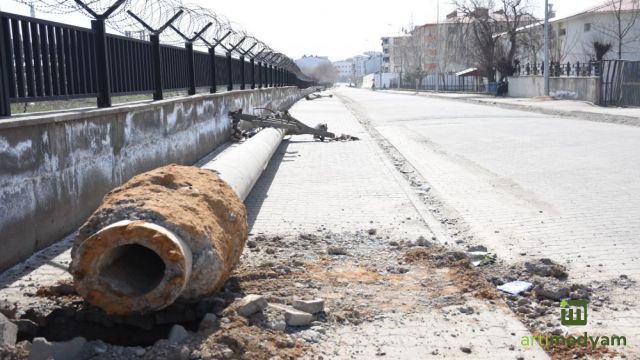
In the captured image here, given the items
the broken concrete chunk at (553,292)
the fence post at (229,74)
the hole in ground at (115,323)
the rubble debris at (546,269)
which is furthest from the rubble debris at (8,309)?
the fence post at (229,74)

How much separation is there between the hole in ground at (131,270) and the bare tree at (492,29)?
57717 mm

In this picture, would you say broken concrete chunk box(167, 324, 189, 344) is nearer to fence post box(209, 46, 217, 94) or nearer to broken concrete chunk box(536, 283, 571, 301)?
broken concrete chunk box(536, 283, 571, 301)

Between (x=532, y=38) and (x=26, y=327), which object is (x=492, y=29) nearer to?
(x=532, y=38)

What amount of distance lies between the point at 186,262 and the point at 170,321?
484 mm

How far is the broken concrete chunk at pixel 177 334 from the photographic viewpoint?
4.03 meters

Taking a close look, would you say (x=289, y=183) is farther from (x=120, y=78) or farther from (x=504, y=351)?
(x=504, y=351)

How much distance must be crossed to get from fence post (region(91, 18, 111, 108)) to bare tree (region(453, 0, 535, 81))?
53.9m

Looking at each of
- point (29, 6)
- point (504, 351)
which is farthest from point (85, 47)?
point (504, 351)

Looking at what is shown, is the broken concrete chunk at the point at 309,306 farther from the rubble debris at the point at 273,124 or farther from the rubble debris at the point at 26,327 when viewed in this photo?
the rubble debris at the point at 273,124

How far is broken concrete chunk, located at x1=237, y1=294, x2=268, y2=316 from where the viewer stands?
14.4 ft

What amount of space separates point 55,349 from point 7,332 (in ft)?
0.89

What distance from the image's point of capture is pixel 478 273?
18.7ft

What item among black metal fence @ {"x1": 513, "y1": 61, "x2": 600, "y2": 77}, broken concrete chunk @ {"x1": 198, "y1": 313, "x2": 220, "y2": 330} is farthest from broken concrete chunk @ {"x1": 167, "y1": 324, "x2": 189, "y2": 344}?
black metal fence @ {"x1": 513, "y1": 61, "x2": 600, "y2": 77}

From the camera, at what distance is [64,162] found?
272 inches
